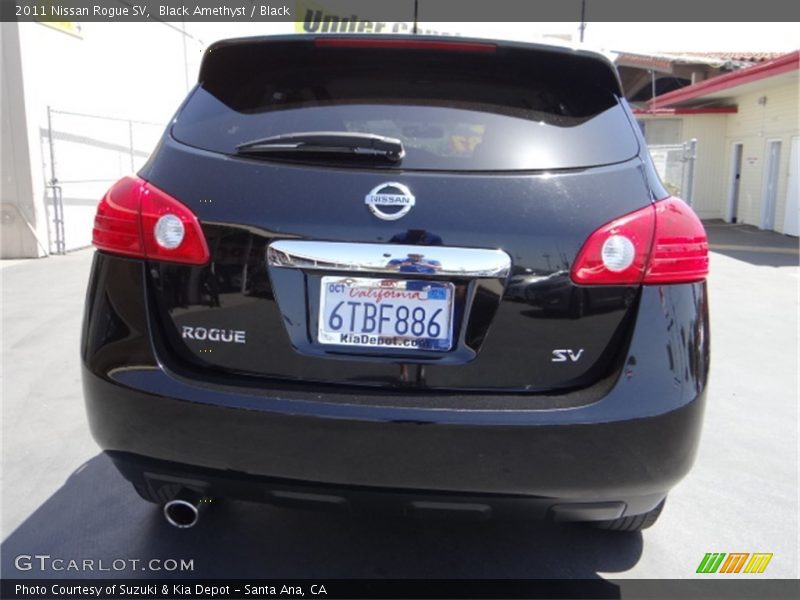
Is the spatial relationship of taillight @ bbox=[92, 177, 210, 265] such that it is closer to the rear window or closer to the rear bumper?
the rear bumper

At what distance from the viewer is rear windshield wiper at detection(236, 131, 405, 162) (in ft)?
6.64

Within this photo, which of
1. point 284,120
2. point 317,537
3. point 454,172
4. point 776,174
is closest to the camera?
point 454,172

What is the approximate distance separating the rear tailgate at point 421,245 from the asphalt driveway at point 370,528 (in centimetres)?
103

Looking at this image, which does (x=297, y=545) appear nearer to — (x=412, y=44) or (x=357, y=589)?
(x=357, y=589)

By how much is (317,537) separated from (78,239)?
408 inches

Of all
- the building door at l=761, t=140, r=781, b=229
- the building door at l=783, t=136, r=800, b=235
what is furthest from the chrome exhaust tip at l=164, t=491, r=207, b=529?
the building door at l=761, t=140, r=781, b=229

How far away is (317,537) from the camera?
9.27ft

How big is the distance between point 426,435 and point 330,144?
86 centimetres

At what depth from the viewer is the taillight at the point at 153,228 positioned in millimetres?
2039

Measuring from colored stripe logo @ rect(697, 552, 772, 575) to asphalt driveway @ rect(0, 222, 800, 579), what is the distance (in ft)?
0.10

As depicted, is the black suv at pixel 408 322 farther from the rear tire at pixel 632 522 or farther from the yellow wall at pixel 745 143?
the yellow wall at pixel 745 143

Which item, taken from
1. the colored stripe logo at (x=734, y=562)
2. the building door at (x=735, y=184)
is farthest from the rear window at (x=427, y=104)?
the building door at (x=735, y=184)
